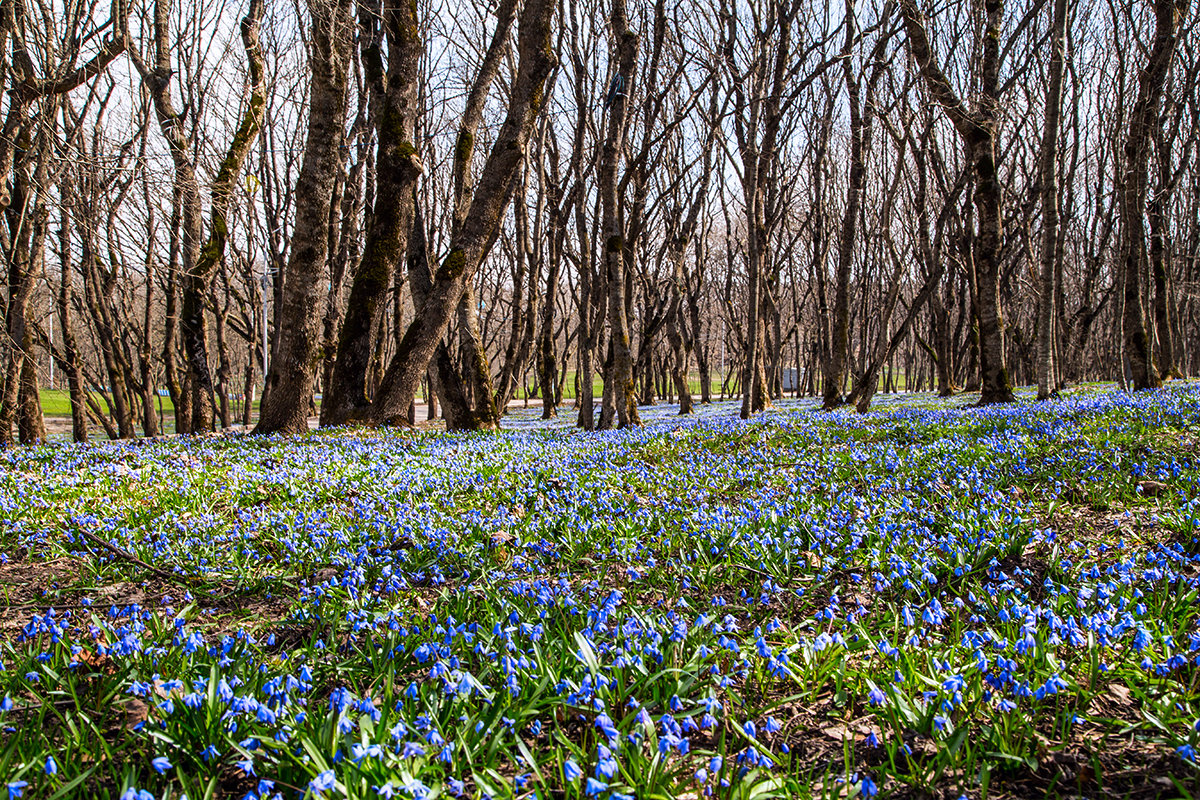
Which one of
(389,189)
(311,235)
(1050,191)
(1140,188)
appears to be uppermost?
(1140,188)

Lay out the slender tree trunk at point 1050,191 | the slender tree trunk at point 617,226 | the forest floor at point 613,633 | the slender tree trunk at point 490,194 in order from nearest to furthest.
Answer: the forest floor at point 613,633
the slender tree trunk at point 490,194
the slender tree trunk at point 617,226
the slender tree trunk at point 1050,191

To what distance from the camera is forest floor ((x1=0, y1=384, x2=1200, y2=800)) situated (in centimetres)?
195

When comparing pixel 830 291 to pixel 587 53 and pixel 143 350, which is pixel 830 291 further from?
pixel 143 350

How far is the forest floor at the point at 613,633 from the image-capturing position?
195 centimetres

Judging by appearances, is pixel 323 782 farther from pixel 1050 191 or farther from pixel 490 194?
pixel 1050 191

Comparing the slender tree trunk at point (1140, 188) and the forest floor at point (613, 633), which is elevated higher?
the slender tree trunk at point (1140, 188)

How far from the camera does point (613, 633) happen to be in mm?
2746

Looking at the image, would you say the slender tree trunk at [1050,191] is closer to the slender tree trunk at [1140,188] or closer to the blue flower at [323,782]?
the slender tree trunk at [1140,188]

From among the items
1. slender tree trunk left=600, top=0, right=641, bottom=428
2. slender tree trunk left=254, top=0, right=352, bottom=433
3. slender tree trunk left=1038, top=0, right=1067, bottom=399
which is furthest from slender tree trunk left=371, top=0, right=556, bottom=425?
slender tree trunk left=1038, top=0, right=1067, bottom=399

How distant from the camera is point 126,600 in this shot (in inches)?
139

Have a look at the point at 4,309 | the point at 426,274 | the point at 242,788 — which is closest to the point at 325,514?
the point at 242,788

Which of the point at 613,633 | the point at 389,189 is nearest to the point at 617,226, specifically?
the point at 389,189

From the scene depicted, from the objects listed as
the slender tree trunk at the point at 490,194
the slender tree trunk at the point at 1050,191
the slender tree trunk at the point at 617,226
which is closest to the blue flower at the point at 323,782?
the slender tree trunk at the point at 490,194

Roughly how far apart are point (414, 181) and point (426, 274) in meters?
2.15
